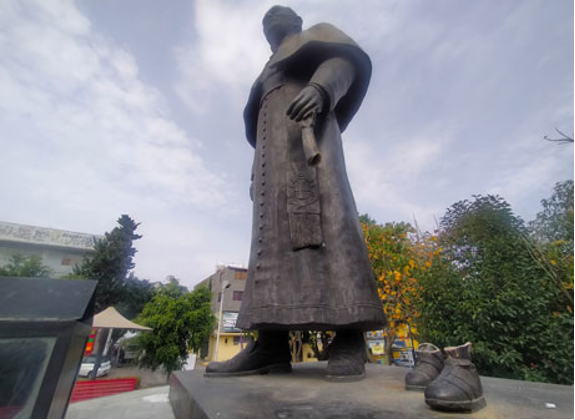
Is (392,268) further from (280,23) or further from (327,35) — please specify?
(280,23)

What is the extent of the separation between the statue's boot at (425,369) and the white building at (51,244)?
29292 millimetres

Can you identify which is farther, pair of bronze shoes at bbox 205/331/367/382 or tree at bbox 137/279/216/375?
tree at bbox 137/279/216/375

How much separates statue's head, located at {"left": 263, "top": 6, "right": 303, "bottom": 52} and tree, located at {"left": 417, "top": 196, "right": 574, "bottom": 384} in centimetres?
253

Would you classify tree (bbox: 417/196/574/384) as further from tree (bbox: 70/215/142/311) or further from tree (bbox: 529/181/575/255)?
tree (bbox: 70/215/142/311)

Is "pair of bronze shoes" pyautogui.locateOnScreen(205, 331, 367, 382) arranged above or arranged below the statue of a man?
below

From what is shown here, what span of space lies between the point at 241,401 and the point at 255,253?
3.92 ft

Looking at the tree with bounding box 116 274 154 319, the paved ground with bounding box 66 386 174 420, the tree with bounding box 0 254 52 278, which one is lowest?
the paved ground with bounding box 66 386 174 420

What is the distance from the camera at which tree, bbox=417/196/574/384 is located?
107cm

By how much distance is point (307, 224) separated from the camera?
210 cm

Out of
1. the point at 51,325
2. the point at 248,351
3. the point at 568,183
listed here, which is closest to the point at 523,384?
the point at 568,183

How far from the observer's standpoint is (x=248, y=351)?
2152mm

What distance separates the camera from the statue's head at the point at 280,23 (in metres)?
3.04

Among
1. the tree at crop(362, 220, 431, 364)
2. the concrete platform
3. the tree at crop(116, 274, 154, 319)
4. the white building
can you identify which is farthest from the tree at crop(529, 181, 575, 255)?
the white building

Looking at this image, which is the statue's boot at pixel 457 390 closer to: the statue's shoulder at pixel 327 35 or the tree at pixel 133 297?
the statue's shoulder at pixel 327 35
